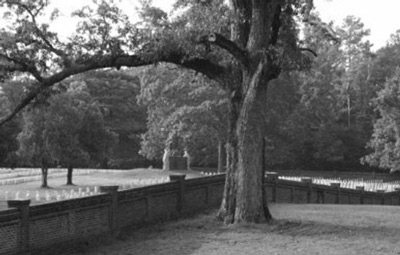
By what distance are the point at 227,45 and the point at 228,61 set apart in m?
1.58

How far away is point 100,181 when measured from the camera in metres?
42.9

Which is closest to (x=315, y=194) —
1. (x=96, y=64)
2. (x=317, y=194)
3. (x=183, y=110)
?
(x=317, y=194)

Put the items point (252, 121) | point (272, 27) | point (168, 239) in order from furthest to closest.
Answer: point (272, 27)
point (252, 121)
point (168, 239)

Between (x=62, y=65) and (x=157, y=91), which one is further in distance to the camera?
(x=157, y=91)

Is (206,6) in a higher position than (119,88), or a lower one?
lower

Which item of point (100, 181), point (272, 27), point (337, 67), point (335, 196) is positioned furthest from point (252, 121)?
point (337, 67)

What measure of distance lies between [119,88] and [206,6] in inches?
2200

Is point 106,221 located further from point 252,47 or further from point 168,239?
point 252,47

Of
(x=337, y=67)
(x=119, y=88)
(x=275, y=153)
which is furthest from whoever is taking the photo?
(x=337, y=67)

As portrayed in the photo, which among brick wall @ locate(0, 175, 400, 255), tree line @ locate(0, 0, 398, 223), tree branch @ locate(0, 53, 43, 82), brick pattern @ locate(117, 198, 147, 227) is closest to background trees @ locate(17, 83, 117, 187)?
tree line @ locate(0, 0, 398, 223)

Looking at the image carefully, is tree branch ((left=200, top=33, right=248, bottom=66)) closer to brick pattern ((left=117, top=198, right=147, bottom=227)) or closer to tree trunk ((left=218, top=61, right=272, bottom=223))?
tree trunk ((left=218, top=61, right=272, bottom=223))

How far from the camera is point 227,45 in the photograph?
48.0 feet

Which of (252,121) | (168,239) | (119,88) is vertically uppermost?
(119,88)

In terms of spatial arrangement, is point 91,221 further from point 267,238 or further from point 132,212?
point 267,238
